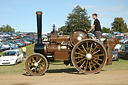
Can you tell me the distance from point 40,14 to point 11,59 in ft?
37.1

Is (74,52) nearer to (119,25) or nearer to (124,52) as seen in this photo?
(124,52)

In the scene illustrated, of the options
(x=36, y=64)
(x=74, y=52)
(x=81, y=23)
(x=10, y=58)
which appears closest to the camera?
(x=74, y=52)

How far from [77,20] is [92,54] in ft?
279

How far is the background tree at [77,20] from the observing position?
302 ft

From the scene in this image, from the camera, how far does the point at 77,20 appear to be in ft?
A: 309

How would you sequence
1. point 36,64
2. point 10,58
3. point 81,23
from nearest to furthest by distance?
point 36,64 → point 10,58 → point 81,23

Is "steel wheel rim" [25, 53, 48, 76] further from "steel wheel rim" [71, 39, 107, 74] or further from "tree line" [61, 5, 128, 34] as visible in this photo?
"tree line" [61, 5, 128, 34]

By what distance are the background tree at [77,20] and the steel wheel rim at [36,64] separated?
81.1 m

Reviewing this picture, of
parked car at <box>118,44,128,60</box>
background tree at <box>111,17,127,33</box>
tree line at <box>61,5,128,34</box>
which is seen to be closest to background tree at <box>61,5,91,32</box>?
tree line at <box>61,5,128,34</box>

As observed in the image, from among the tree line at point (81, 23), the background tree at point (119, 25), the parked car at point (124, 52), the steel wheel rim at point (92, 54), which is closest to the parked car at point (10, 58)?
the parked car at point (124, 52)

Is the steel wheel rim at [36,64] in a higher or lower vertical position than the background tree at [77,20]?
lower

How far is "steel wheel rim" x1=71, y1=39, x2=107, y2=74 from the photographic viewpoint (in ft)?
31.3

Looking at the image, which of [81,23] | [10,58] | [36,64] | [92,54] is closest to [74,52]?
[92,54]

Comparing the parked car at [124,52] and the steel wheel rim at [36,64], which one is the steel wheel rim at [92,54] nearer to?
the steel wheel rim at [36,64]
